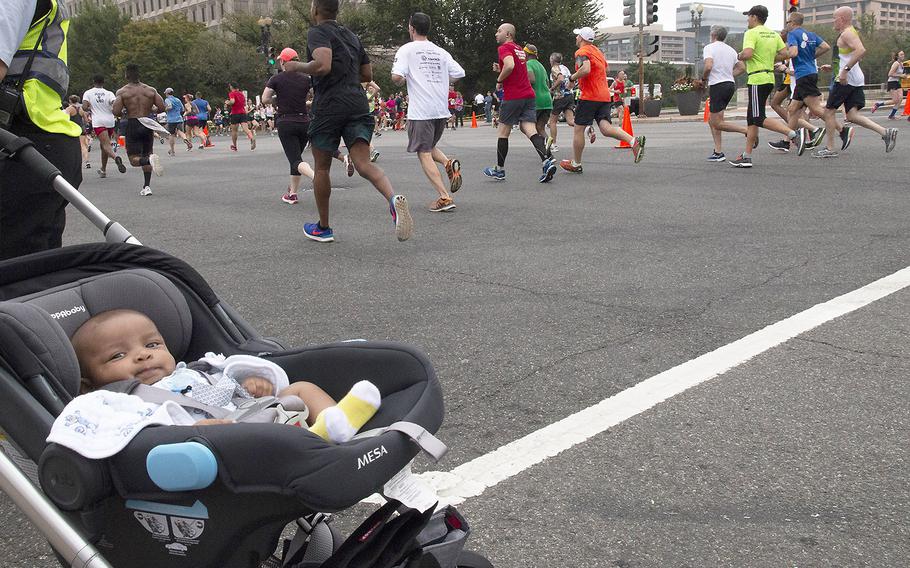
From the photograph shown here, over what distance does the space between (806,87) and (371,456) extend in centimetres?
1282

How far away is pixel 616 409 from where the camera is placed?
3713 millimetres

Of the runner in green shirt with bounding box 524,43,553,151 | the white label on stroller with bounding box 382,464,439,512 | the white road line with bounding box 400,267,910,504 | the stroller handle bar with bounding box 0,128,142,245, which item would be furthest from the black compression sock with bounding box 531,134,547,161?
the white label on stroller with bounding box 382,464,439,512

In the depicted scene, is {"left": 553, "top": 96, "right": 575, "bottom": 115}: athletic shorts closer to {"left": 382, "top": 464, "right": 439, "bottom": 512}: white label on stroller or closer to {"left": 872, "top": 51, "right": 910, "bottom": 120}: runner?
{"left": 872, "top": 51, "right": 910, "bottom": 120}: runner

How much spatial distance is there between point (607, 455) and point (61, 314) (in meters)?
1.94

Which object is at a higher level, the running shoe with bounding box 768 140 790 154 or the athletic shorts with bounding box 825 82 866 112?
the athletic shorts with bounding box 825 82 866 112

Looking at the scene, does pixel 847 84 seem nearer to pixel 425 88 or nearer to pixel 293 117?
pixel 425 88

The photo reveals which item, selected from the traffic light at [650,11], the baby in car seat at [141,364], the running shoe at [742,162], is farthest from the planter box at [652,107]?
the baby in car seat at [141,364]

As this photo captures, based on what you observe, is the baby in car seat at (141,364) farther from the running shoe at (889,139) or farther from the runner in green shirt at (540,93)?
the running shoe at (889,139)

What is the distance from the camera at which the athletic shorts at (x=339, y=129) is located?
7539 mm

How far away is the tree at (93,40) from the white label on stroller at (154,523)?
Result: 89.9 meters

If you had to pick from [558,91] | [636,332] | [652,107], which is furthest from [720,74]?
[652,107]

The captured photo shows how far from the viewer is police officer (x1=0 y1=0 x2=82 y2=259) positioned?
3.47m

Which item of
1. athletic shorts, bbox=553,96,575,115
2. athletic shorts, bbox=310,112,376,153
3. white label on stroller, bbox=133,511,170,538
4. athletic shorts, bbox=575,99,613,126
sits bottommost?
white label on stroller, bbox=133,511,170,538

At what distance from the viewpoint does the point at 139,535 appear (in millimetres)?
1919
